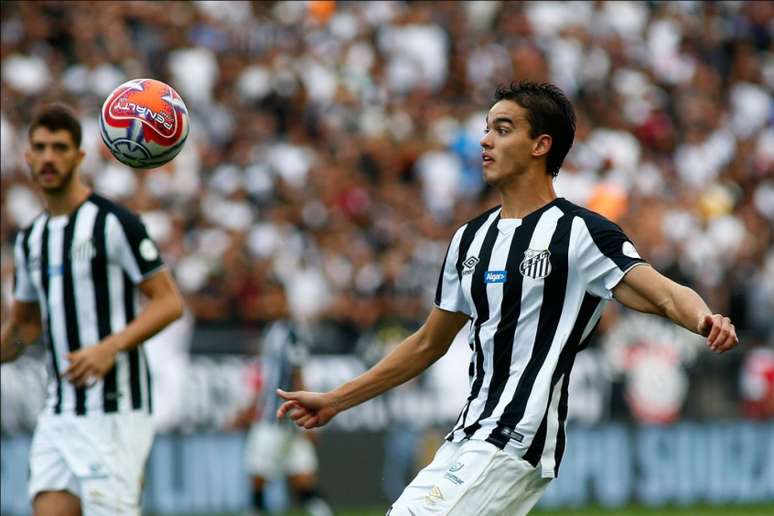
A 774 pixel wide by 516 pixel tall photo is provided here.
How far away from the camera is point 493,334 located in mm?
6000

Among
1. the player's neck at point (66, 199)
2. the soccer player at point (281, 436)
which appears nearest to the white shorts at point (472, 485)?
the player's neck at point (66, 199)

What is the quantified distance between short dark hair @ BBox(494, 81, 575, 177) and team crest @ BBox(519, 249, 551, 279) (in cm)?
44

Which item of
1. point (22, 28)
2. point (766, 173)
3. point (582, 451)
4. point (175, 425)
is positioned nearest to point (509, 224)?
point (175, 425)

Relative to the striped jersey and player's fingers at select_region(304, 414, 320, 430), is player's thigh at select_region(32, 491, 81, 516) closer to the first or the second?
player's fingers at select_region(304, 414, 320, 430)

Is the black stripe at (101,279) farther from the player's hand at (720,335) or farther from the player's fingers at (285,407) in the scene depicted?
the player's hand at (720,335)

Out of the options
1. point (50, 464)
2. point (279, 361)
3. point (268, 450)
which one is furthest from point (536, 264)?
point (268, 450)

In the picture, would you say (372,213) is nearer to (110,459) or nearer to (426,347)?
(110,459)

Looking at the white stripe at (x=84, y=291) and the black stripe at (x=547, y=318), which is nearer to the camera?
the black stripe at (x=547, y=318)

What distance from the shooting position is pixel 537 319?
5941 millimetres

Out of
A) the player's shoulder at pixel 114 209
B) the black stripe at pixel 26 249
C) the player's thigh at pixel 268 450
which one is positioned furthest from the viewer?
the player's thigh at pixel 268 450

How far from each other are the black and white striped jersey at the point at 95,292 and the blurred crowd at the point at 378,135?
244 inches

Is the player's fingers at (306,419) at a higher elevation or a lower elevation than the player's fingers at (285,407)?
lower

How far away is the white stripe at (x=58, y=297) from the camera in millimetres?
7500

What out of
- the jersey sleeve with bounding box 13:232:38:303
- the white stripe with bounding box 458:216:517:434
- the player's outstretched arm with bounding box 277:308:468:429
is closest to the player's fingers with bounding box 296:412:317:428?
the player's outstretched arm with bounding box 277:308:468:429
